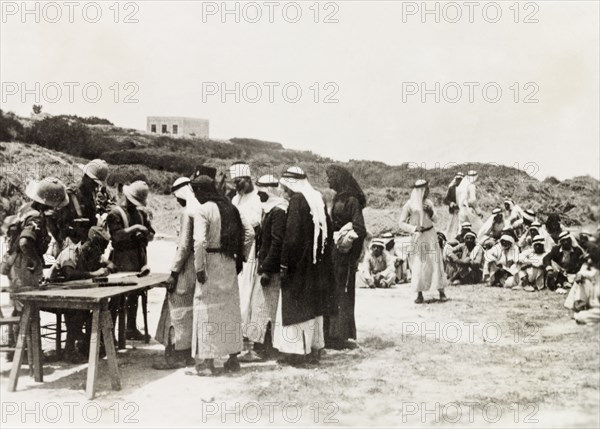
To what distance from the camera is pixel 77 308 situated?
5.18 metres

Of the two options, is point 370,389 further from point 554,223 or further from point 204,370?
point 554,223

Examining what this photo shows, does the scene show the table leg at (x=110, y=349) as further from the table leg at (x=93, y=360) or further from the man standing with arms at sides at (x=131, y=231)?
the man standing with arms at sides at (x=131, y=231)

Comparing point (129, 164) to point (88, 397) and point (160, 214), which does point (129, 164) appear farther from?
point (88, 397)

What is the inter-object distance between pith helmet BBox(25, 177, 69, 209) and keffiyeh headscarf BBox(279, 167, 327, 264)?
1951 millimetres

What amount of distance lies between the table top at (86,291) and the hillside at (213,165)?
254 cm

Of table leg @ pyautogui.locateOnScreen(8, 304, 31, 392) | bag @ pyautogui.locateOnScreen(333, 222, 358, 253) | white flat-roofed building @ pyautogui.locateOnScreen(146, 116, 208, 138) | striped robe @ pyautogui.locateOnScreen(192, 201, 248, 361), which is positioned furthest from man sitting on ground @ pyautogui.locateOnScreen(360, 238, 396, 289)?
table leg @ pyautogui.locateOnScreen(8, 304, 31, 392)

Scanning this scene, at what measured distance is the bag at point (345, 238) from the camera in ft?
22.1

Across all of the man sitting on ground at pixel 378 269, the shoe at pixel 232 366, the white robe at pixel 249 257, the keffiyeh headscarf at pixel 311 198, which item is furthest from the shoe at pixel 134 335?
→ the man sitting on ground at pixel 378 269

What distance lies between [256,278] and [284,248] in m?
0.74

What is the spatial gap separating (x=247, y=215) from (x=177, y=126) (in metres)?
6.63

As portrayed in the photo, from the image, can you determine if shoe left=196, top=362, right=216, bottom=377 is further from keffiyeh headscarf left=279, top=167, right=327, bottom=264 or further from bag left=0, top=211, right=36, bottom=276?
bag left=0, top=211, right=36, bottom=276

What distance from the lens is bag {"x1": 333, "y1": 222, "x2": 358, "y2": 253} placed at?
6.74m

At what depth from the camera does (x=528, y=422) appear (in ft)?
16.5

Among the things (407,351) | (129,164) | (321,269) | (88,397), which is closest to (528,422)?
(407,351)
